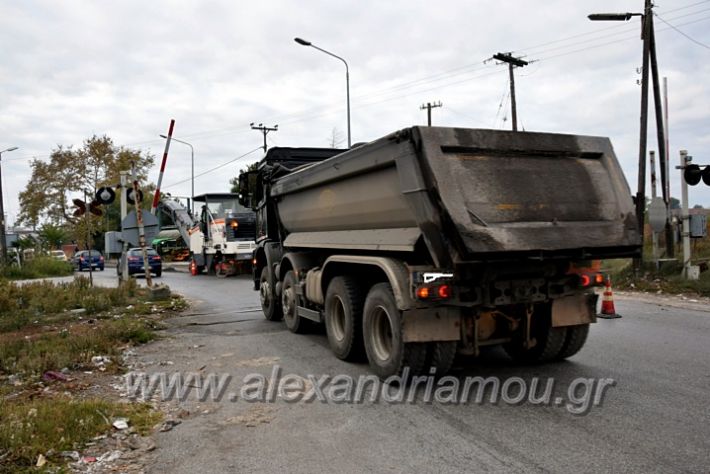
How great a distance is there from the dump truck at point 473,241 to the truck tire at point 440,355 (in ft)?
0.04

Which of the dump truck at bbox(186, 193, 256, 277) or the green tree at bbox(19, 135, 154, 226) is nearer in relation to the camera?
the dump truck at bbox(186, 193, 256, 277)

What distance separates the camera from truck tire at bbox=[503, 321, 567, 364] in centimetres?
627

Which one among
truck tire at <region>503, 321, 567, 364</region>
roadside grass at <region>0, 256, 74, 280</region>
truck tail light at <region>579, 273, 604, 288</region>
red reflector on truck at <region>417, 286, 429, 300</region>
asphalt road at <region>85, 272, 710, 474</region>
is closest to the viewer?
asphalt road at <region>85, 272, 710, 474</region>

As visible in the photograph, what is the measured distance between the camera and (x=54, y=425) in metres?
4.54

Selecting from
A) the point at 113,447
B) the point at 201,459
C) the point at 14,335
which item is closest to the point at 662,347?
the point at 201,459

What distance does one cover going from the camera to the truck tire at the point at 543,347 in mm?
6270

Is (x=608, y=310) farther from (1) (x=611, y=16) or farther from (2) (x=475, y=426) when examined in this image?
(1) (x=611, y=16)

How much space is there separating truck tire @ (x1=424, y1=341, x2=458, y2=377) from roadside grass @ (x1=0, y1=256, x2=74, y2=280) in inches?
1033

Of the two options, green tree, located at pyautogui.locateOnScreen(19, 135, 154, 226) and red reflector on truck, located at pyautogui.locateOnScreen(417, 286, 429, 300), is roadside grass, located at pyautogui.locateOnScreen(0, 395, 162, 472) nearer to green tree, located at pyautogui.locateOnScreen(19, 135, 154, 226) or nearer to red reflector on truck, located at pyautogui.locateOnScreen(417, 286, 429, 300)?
red reflector on truck, located at pyautogui.locateOnScreen(417, 286, 429, 300)

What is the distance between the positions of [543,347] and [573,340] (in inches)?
13.5

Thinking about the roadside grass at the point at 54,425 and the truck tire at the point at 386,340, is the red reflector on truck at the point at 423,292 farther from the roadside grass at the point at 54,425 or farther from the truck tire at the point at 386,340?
the roadside grass at the point at 54,425

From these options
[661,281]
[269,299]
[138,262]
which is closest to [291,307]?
[269,299]

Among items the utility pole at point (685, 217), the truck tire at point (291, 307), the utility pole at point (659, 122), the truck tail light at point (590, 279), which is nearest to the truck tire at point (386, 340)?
the truck tail light at point (590, 279)

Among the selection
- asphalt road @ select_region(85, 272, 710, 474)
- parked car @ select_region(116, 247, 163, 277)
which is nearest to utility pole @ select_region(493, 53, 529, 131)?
parked car @ select_region(116, 247, 163, 277)
